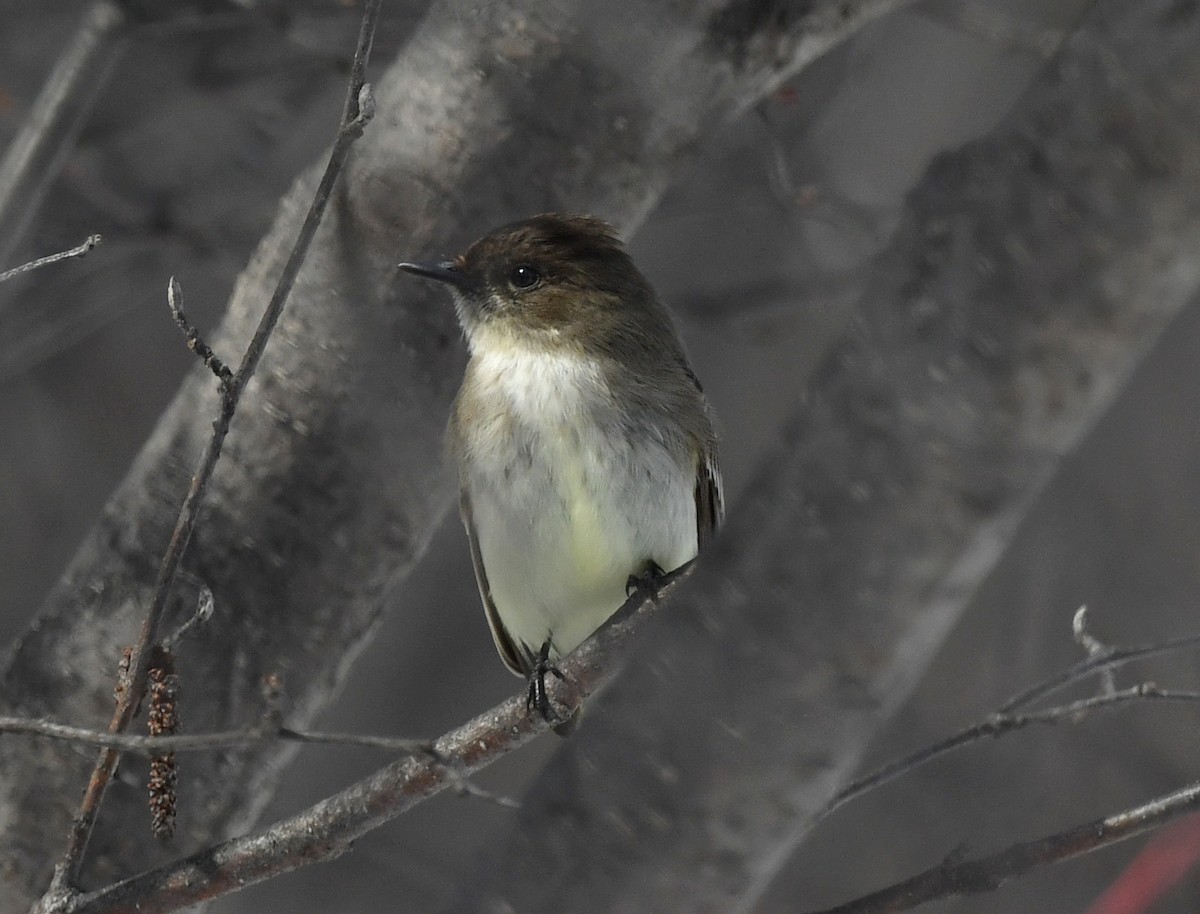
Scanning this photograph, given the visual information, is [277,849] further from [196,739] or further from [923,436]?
[923,436]

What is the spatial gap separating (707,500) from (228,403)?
1816mm

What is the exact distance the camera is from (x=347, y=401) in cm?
305

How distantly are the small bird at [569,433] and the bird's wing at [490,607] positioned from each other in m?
0.01

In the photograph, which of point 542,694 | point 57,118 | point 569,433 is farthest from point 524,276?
point 542,694

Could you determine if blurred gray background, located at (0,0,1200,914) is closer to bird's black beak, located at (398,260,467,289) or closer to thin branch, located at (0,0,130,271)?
thin branch, located at (0,0,130,271)

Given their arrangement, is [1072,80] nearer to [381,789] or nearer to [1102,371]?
[1102,371]

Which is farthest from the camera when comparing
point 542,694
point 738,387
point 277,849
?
point 738,387

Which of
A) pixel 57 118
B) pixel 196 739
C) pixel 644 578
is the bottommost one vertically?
pixel 196 739

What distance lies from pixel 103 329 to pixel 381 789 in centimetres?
466

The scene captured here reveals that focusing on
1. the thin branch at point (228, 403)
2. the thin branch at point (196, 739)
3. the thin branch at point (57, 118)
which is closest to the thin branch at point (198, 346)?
the thin branch at point (228, 403)

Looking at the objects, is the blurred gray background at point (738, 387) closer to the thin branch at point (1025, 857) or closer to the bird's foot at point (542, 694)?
the bird's foot at point (542, 694)

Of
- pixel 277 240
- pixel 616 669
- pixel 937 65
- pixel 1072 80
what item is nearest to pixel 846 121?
pixel 937 65

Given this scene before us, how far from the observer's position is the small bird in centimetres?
354

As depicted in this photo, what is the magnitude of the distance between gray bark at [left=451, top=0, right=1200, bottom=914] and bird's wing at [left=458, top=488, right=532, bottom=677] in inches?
55.3
